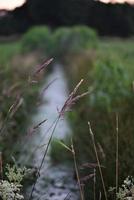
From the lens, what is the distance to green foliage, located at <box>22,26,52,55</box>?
2841cm

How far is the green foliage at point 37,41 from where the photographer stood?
28406mm

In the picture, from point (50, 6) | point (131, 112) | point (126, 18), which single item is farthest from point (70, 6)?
point (131, 112)

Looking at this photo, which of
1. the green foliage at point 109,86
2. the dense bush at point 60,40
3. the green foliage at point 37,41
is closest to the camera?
the green foliage at point 109,86

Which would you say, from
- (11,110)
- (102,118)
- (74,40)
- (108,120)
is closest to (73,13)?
(74,40)

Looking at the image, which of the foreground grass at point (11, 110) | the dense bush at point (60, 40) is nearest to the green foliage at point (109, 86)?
the foreground grass at point (11, 110)

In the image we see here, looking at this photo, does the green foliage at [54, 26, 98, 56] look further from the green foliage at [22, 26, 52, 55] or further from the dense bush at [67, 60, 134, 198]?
the dense bush at [67, 60, 134, 198]

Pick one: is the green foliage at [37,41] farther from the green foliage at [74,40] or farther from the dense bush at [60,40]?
the green foliage at [74,40]

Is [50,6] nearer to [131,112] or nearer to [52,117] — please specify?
[52,117]

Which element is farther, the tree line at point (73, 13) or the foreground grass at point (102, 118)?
the tree line at point (73, 13)

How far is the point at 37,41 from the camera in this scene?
29453 millimetres

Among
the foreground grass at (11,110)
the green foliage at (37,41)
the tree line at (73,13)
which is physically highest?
the foreground grass at (11,110)

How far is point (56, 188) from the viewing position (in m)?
5.57

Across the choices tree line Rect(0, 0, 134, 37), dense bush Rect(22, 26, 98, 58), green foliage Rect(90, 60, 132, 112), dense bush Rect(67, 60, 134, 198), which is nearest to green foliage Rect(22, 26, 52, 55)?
dense bush Rect(22, 26, 98, 58)

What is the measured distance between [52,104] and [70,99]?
28.3 ft
